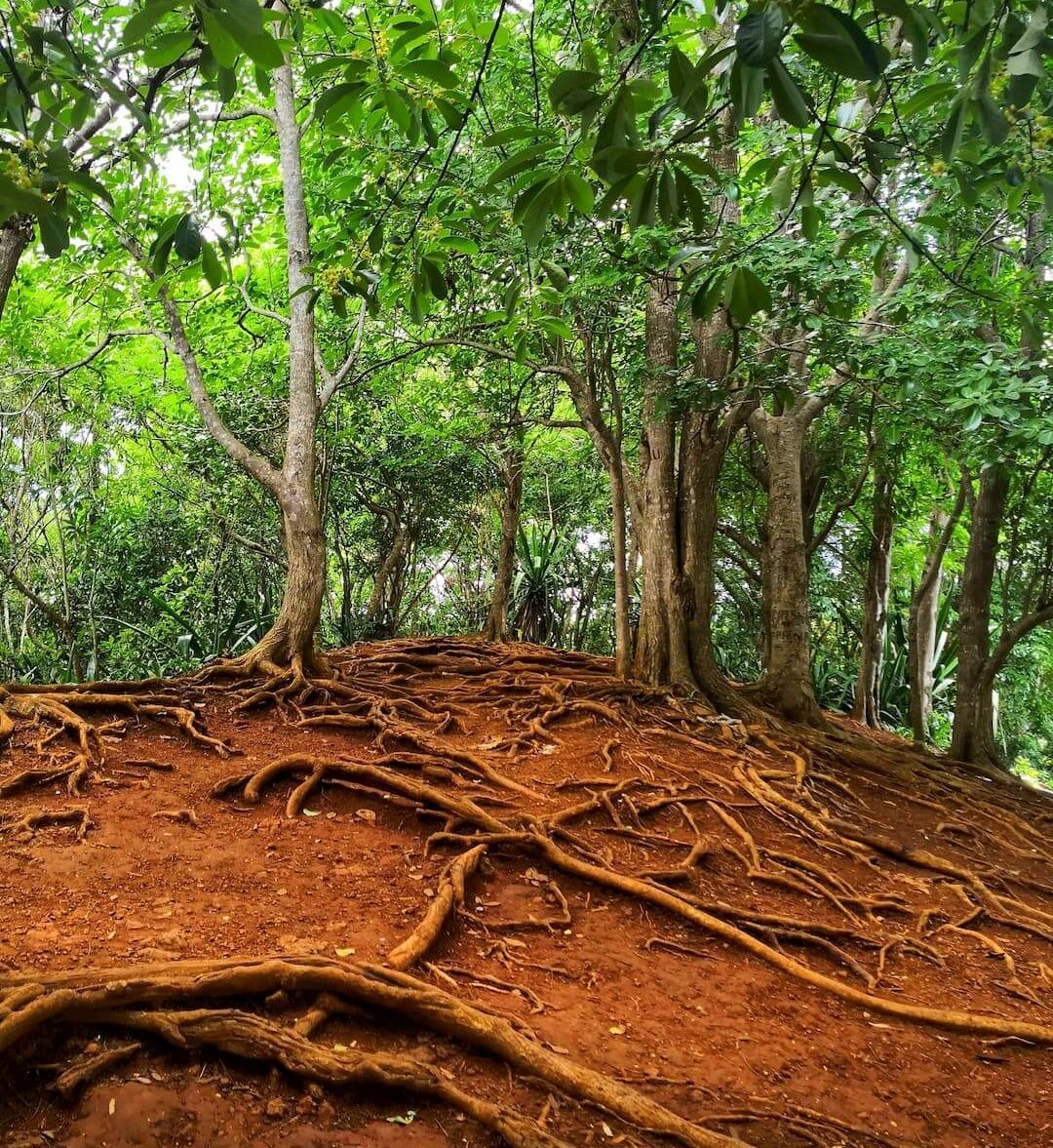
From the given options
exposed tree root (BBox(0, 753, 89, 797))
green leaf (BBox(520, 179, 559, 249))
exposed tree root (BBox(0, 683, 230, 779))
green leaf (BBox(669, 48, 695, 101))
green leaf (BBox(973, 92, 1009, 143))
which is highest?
green leaf (BBox(669, 48, 695, 101))

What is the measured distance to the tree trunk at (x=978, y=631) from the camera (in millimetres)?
6047

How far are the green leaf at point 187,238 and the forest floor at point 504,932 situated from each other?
1895mm

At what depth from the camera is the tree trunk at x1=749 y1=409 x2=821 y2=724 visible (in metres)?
6.29

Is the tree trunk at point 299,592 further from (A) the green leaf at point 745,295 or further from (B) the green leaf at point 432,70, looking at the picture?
(A) the green leaf at point 745,295

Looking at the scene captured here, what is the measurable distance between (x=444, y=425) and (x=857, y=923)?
21.0 ft

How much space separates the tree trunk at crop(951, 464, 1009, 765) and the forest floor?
0.85 metres

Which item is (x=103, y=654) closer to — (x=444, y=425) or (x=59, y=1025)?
(x=444, y=425)

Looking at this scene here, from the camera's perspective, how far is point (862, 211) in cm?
320

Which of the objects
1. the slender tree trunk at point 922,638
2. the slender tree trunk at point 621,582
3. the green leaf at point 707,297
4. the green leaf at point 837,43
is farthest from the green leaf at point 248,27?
the slender tree trunk at point 922,638

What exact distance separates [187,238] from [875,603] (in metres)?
7.70

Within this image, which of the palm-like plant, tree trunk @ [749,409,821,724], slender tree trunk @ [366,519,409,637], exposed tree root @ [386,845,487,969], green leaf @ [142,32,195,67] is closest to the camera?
green leaf @ [142,32,195,67]

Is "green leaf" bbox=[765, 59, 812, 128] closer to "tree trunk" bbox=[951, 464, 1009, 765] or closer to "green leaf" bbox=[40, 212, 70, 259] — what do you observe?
"green leaf" bbox=[40, 212, 70, 259]

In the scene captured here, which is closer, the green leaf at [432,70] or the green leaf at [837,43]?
the green leaf at [837,43]

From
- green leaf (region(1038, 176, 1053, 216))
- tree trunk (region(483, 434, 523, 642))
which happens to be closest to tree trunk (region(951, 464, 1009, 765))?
tree trunk (region(483, 434, 523, 642))
